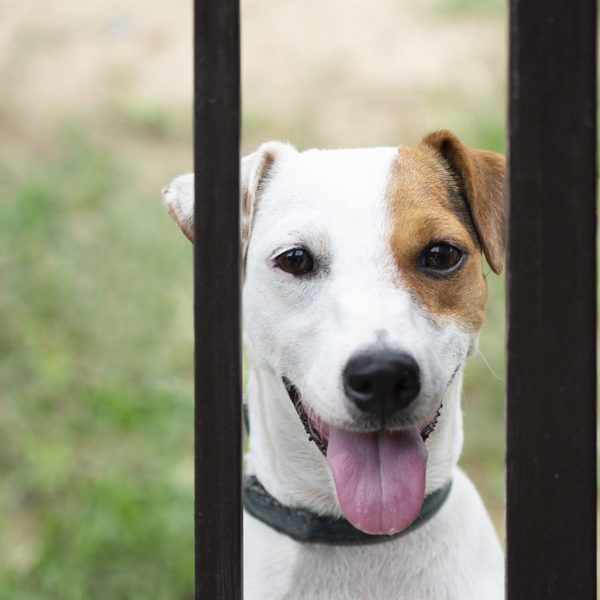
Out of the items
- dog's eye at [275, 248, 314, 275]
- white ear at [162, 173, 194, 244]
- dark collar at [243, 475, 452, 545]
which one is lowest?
dark collar at [243, 475, 452, 545]

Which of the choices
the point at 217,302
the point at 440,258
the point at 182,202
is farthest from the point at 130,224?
the point at 217,302

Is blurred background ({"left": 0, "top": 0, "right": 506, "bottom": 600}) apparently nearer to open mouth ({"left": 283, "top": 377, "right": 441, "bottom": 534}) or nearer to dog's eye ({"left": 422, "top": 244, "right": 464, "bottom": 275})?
dog's eye ({"left": 422, "top": 244, "right": 464, "bottom": 275})

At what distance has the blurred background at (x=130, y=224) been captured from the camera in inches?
158

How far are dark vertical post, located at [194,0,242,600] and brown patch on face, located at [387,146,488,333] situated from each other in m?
0.69

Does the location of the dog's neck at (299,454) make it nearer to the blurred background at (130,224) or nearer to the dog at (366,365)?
the dog at (366,365)

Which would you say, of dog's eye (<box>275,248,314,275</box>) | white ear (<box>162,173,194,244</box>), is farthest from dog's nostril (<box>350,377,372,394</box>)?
white ear (<box>162,173,194,244</box>)

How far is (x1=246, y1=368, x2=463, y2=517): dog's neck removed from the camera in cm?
226

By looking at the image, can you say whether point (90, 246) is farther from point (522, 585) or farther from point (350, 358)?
point (522, 585)

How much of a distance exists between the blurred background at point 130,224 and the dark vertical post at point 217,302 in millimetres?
943

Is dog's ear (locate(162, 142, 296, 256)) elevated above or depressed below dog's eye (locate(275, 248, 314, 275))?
above

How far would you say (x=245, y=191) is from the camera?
246cm

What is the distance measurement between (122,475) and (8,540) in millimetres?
544

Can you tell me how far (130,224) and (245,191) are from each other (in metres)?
3.69

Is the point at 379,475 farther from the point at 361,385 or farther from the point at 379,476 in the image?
the point at 361,385
